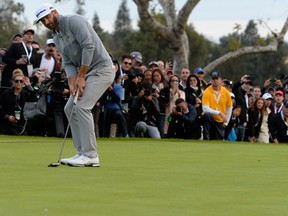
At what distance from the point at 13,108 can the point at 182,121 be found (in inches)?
144

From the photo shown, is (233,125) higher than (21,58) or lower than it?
lower

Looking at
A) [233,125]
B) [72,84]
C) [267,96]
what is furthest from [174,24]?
[72,84]

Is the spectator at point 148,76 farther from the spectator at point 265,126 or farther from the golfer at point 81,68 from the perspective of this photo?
the golfer at point 81,68

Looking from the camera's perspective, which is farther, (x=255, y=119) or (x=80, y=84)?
(x=255, y=119)

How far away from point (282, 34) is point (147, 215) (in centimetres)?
2712

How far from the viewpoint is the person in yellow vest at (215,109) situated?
2025cm

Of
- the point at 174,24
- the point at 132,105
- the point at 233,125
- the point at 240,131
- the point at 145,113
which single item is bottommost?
the point at 240,131

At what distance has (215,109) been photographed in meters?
20.5

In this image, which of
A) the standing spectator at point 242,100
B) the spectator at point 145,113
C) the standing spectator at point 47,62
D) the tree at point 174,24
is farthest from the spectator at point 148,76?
the tree at point 174,24

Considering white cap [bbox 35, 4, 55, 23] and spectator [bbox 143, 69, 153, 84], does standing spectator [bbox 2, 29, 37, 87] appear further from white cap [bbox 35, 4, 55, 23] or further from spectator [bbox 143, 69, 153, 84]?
white cap [bbox 35, 4, 55, 23]

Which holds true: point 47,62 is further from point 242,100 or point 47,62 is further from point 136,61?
point 242,100

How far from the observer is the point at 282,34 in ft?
109

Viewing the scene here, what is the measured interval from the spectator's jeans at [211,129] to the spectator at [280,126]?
1.46 m

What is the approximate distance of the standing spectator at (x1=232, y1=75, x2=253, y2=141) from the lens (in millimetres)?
21719
